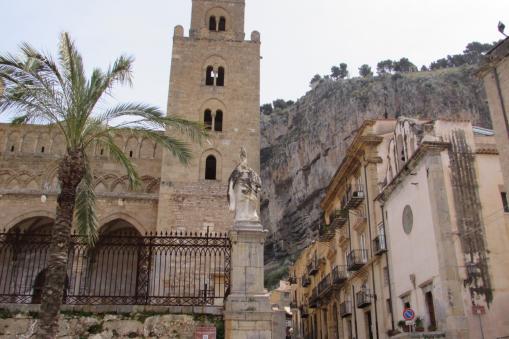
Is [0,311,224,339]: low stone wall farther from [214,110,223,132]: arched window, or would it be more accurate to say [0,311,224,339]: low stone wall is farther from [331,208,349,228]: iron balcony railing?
[214,110,223,132]: arched window

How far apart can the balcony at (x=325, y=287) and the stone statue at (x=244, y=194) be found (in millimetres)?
15592

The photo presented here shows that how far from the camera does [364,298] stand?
768 inches

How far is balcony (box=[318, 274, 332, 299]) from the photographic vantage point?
25.2 metres

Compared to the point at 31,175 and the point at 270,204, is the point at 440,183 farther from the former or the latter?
the point at 270,204

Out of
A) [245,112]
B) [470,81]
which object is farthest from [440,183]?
[470,81]

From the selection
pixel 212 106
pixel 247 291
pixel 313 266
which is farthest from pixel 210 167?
pixel 247 291

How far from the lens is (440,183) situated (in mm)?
14906

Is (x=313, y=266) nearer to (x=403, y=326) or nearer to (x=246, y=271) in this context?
(x=403, y=326)

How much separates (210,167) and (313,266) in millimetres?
9944

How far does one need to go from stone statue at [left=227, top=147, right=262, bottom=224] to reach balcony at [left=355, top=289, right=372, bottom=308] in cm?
1090

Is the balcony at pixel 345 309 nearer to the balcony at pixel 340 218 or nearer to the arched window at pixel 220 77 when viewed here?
the balcony at pixel 340 218

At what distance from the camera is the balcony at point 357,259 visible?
20.1 metres

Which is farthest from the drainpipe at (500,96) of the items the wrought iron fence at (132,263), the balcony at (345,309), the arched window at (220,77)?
the arched window at (220,77)

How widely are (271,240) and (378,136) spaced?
39.2 meters
